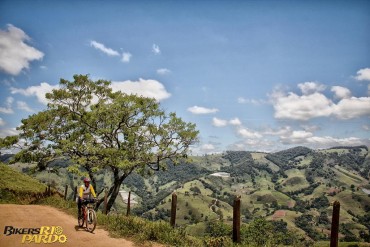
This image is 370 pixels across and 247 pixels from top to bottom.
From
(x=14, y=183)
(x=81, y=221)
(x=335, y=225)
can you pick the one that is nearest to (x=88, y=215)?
(x=81, y=221)

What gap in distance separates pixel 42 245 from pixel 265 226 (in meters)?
100

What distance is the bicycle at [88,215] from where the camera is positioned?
54.6ft

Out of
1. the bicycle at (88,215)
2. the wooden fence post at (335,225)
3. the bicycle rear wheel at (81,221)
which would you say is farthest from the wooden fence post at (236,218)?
the bicycle rear wheel at (81,221)

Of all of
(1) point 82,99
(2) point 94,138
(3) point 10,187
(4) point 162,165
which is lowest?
(3) point 10,187

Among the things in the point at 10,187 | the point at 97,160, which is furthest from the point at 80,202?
the point at 10,187

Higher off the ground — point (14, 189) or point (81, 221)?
point (81, 221)

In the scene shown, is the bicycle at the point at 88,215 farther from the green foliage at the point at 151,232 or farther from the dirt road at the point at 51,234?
the green foliage at the point at 151,232

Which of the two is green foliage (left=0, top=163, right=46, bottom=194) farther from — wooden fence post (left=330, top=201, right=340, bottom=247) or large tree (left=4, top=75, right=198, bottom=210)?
wooden fence post (left=330, top=201, right=340, bottom=247)

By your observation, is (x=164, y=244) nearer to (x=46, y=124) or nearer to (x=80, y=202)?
(x=80, y=202)

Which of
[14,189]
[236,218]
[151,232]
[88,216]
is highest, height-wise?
[236,218]

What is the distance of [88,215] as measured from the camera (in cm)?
1680

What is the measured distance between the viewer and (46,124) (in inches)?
1220

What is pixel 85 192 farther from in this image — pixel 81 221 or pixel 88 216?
pixel 81 221

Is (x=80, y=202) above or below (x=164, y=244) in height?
above
